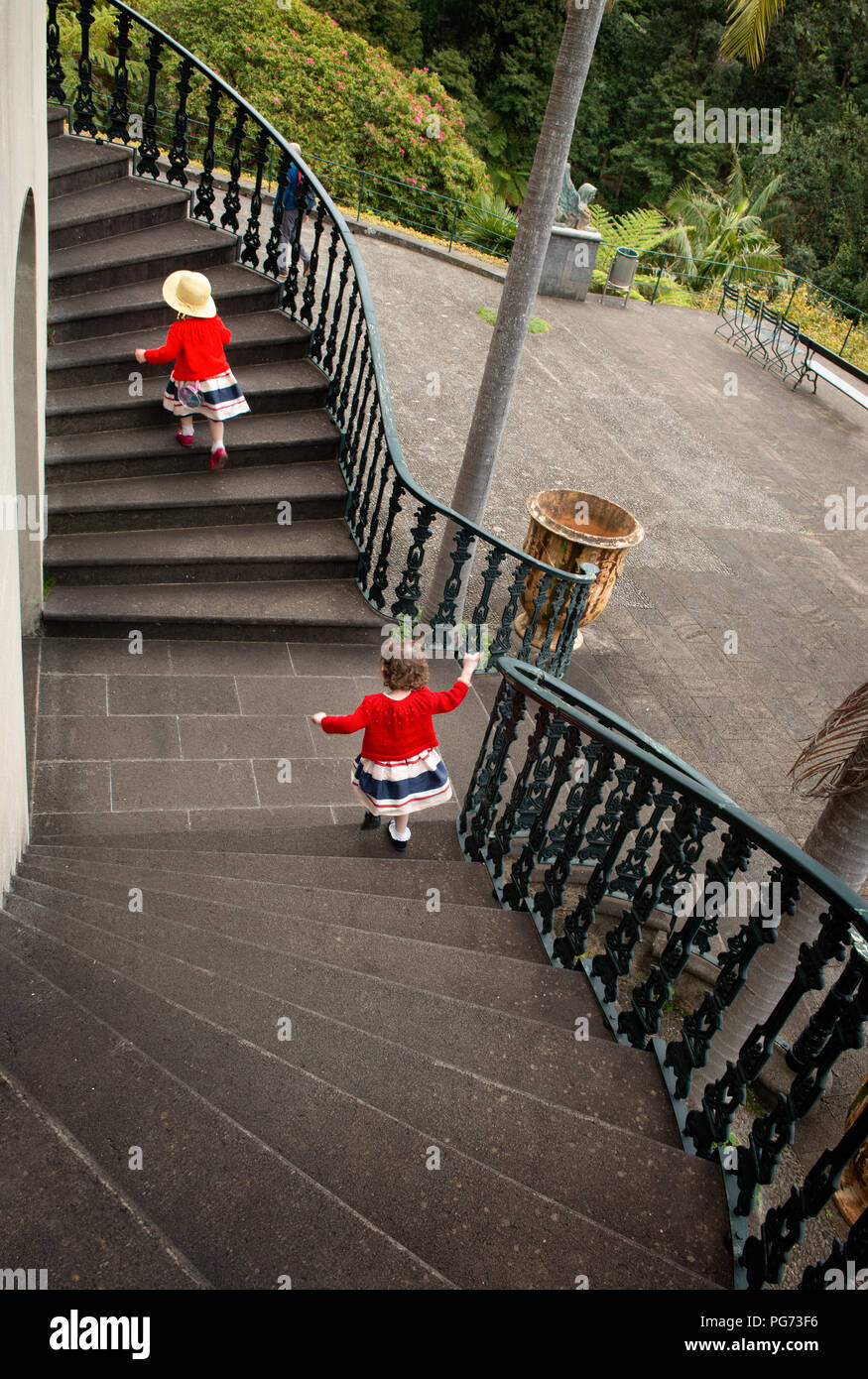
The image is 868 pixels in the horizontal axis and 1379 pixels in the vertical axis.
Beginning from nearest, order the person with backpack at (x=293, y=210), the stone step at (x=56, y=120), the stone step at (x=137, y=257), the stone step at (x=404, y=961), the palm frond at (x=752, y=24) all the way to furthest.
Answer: the stone step at (x=404, y=961)
the palm frond at (x=752, y=24)
the stone step at (x=137, y=257)
the person with backpack at (x=293, y=210)
the stone step at (x=56, y=120)

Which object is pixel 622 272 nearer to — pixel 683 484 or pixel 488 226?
pixel 488 226

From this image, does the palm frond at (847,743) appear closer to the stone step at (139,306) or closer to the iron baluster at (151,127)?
the stone step at (139,306)

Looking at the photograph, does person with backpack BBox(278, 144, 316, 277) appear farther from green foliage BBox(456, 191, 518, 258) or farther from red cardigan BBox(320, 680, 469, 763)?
green foliage BBox(456, 191, 518, 258)

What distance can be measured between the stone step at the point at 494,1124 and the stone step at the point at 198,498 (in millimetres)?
3746

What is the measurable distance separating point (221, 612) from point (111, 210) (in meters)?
3.36

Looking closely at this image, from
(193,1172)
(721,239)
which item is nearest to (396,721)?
(193,1172)

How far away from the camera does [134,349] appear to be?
6949 millimetres

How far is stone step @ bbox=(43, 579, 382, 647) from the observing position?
19.9ft

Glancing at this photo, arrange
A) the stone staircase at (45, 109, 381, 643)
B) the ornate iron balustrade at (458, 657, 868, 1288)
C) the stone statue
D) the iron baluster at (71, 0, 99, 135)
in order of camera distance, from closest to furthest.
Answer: the ornate iron balustrade at (458, 657, 868, 1288) < the stone staircase at (45, 109, 381, 643) < the iron baluster at (71, 0, 99, 135) < the stone statue

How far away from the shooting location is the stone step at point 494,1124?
279cm

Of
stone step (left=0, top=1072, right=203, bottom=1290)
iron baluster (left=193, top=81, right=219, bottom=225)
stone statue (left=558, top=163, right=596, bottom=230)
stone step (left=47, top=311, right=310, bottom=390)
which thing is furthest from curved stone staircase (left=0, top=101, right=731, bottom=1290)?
stone statue (left=558, top=163, right=596, bottom=230)

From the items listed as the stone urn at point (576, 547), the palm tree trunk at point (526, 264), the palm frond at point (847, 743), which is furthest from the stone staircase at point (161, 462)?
the palm frond at point (847, 743)

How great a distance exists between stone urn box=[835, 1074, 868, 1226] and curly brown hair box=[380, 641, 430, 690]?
264cm

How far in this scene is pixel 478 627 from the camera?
240 inches
